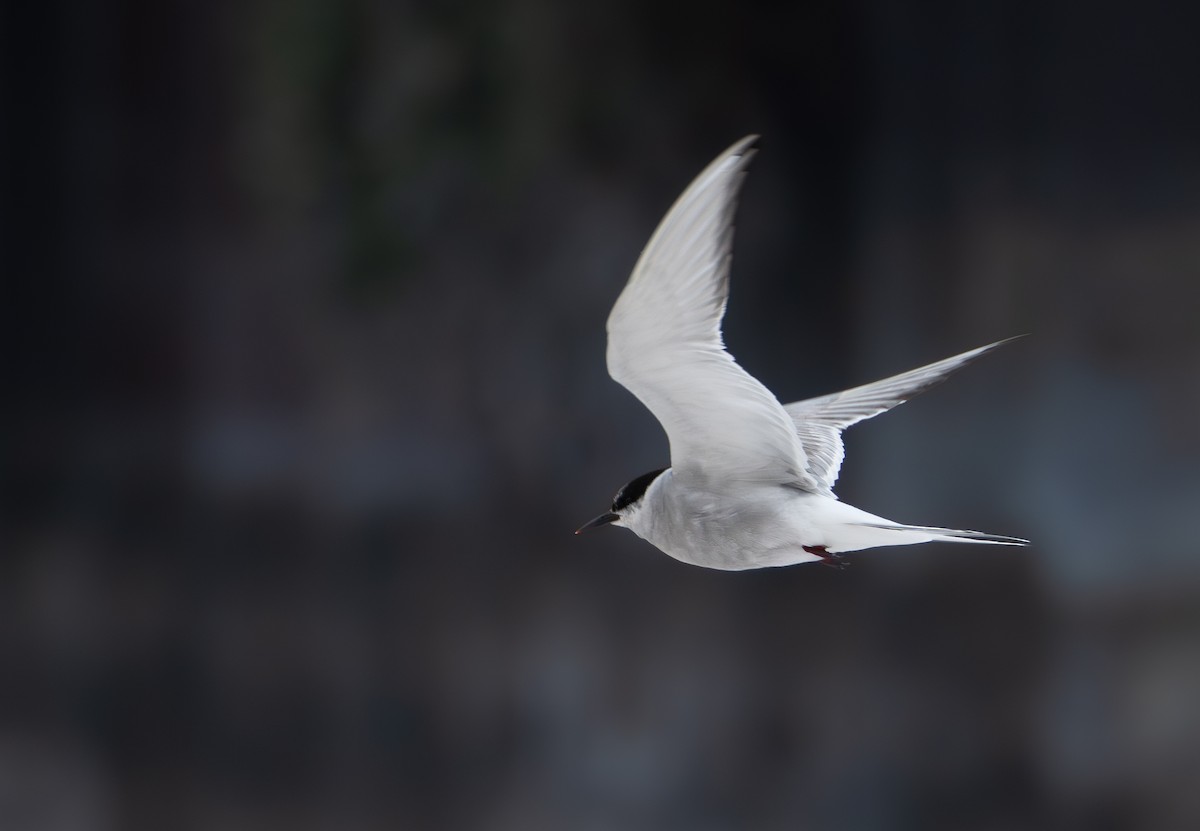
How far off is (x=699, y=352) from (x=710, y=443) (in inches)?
3.0

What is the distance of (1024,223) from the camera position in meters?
1.61

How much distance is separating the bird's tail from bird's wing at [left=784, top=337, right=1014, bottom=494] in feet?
0.59

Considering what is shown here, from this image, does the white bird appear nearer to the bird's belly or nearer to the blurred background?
the bird's belly

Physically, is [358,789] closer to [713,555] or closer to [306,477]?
[306,477]

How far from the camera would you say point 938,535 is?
48 cm

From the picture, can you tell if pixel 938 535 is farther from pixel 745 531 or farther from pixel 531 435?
pixel 531 435

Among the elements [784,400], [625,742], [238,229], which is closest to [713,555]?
[784,400]

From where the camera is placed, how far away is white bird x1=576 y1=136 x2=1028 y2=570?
0.50 m

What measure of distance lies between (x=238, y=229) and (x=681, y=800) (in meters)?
0.99

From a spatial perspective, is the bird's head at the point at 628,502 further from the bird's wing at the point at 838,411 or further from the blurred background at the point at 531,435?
the blurred background at the point at 531,435

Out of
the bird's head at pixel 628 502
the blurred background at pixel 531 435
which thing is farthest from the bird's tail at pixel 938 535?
the blurred background at pixel 531 435

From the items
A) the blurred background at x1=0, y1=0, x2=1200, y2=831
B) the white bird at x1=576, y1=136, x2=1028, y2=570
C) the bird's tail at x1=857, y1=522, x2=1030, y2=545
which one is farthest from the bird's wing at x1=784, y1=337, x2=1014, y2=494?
the blurred background at x1=0, y1=0, x2=1200, y2=831

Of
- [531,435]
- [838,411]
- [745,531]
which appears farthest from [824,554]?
[531,435]

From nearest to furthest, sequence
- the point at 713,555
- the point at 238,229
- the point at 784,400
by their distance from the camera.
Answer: the point at 713,555, the point at 784,400, the point at 238,229
